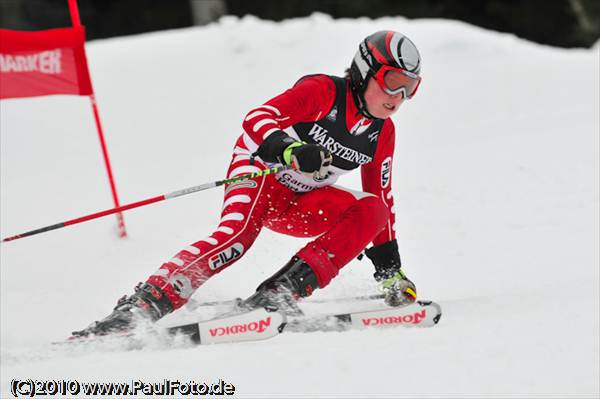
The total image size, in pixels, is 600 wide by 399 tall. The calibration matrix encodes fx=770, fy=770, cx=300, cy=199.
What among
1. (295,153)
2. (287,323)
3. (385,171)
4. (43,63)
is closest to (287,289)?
(287,323)

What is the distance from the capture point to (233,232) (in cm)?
337

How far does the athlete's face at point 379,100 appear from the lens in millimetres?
3435

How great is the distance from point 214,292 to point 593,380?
89.6 inches

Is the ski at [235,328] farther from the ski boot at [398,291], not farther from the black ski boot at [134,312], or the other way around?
the ski boot at [398,291]

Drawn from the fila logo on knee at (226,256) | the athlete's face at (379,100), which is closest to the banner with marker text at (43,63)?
the fila logo on knee at (226,256)

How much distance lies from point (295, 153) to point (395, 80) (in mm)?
626

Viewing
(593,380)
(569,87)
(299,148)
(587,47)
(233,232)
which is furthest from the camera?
(587,47)

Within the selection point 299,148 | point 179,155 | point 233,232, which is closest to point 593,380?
point 299,148

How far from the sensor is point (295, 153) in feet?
10.1

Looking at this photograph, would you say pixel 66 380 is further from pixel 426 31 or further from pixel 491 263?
pixel 426 31

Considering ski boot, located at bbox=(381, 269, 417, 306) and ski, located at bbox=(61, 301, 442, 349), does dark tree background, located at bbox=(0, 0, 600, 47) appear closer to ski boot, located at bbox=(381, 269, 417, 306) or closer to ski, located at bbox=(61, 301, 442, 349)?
ski boot, located at bbox=(381, 269, 417, 306)

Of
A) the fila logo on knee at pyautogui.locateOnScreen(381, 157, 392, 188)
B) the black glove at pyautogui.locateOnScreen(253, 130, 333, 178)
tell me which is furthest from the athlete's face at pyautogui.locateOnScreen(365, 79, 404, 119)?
the black glove at pyautogui.locateOnScreen(253, 130, 333, 178)

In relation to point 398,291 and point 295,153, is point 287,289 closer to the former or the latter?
point 295,153

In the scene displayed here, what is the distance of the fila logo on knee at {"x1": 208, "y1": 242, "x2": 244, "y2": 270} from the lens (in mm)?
3283
